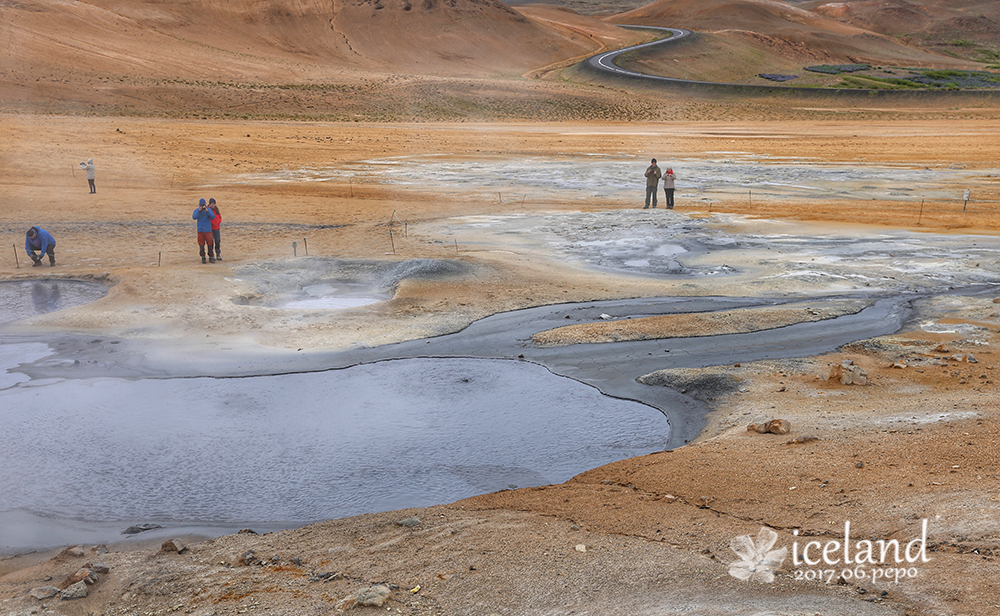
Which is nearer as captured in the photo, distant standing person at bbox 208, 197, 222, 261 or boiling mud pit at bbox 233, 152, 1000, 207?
distant standing person at bbox 208, 197, 222, 261

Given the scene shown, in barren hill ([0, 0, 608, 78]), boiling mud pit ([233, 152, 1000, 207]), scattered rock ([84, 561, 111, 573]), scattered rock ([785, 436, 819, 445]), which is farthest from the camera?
barren hill ([0, 0, 608, 78])

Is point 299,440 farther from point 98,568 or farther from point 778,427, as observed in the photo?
point 778,427

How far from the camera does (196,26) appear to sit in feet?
283

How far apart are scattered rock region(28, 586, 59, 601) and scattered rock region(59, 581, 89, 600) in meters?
0.09

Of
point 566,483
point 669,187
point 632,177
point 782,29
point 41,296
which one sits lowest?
point 566,483

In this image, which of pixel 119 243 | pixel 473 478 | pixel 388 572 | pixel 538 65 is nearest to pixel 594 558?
pixel 388 572

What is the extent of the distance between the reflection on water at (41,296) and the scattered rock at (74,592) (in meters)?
9.80

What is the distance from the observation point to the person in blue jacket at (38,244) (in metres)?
18.3

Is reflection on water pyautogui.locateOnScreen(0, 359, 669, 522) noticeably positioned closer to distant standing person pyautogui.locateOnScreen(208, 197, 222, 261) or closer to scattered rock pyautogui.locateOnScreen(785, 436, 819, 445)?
scattered rock pyautogui.locateOnScreen(785, 436, 819, 445)

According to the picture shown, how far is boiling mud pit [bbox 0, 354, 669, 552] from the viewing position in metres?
8.66

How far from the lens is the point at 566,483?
8.66 meters

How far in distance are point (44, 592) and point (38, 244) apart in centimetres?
1382

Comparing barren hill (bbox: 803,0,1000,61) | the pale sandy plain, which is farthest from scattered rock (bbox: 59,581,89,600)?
barren hill (bbox: 803,0,1000,61)

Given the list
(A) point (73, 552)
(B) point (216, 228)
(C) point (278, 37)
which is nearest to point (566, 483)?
(A) point (73, 552)
